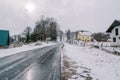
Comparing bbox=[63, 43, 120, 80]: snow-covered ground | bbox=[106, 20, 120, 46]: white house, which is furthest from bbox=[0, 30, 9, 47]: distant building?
bbox=[106, 20, 120, 46]: white house

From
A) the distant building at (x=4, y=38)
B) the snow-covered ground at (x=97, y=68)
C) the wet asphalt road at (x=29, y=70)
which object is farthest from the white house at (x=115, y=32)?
the wet asphalt road at (x=29, y=70)

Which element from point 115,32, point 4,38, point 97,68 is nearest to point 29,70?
point 97,68

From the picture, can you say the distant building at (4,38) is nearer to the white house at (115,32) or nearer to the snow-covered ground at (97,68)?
the snow-covered ground at (97,68)

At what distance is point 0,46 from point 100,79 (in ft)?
111

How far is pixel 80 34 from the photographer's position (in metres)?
135

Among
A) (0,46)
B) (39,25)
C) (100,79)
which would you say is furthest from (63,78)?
(39,25)

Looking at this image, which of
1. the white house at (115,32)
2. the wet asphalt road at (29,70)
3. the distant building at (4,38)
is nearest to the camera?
the wet asphalt road at (29,70)

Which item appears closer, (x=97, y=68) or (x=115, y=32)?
(x=97, y=68)

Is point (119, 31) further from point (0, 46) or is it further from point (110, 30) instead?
point (0, 46)

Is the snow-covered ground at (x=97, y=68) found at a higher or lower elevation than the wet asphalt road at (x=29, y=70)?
lower

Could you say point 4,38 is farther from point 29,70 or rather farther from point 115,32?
point 115,32

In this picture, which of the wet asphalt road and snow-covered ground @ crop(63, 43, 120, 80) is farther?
snow-covered ground @ crop(63, 43, 120, 80)

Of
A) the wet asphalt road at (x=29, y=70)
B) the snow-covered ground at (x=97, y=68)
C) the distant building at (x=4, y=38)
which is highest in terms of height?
the distant building at (x=4, y=38)

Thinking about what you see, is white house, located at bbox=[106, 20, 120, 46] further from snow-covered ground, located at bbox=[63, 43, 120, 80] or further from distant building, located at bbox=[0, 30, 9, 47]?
A: snow-covered ground, located at bbox=[63, 43, 120, 80]
